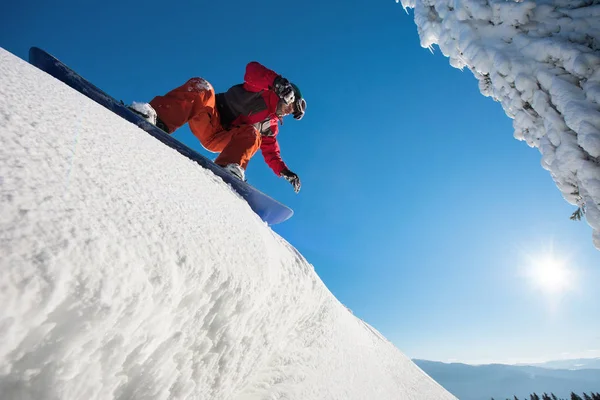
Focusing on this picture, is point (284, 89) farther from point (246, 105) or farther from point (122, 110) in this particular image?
point (122, 110)

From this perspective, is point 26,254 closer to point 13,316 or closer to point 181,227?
point 13,316

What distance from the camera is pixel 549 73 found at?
1510 millimetres

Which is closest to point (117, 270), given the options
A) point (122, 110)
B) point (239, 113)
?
point (122, 110)

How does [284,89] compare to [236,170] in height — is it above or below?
above

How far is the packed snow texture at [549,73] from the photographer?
1280 millimetres

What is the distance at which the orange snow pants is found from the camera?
8.23 ft

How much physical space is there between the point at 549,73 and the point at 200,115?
2.67 metres

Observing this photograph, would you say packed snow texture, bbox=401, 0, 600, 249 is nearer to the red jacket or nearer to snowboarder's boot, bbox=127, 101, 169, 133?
the red jacket

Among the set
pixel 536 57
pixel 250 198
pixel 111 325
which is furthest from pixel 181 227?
pixel 536 57

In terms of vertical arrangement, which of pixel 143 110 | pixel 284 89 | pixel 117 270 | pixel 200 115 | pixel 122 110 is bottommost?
pixel 117 270

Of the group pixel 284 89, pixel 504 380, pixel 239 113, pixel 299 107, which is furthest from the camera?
pixel 504 380

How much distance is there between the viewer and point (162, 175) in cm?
111

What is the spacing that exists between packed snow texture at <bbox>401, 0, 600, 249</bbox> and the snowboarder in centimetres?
163

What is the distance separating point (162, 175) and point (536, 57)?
1.90m
